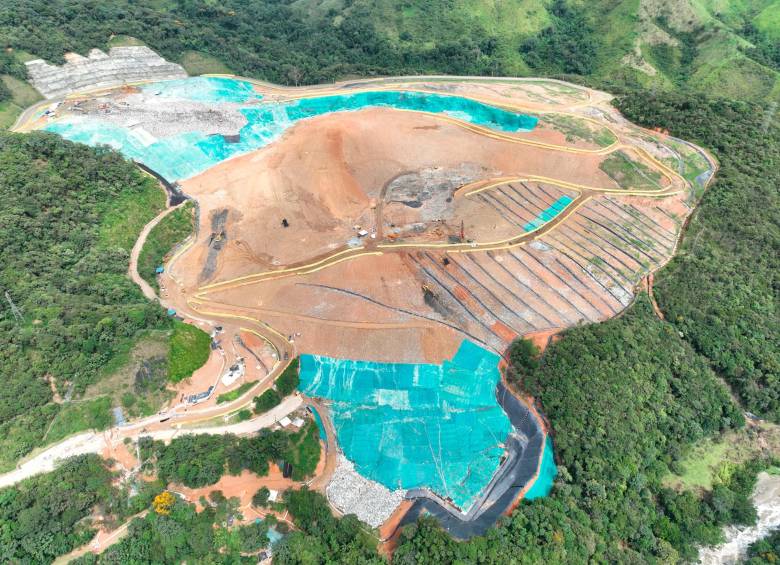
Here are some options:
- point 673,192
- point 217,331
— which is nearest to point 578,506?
point 217,331

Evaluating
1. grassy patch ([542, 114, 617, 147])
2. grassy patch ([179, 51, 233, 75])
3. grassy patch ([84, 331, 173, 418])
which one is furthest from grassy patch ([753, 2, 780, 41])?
grassy patch ([84, 331, 173, 418])

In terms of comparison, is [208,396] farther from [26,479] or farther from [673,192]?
[673,192]

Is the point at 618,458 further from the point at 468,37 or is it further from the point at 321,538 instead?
the point at 468,37

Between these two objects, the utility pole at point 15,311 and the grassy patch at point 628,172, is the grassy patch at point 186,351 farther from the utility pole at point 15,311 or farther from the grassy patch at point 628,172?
the grassy patch at point 628,172

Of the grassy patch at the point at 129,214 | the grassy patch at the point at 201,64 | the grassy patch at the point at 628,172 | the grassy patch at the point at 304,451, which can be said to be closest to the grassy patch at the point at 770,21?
the grassy patch at the point at 628,172

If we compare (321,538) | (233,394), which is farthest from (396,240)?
(321,538)

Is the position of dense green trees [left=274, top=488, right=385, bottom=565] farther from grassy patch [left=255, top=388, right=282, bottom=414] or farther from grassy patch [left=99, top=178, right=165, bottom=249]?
grassy patch [left=99, top=178, right=165, bottom=249]
